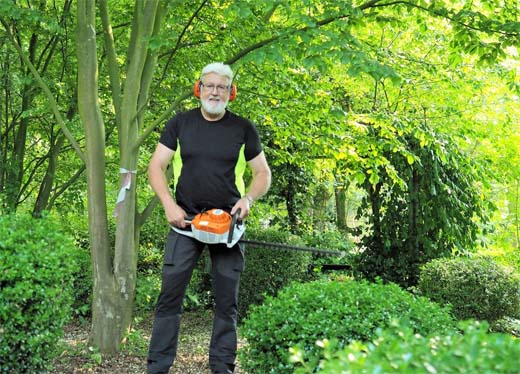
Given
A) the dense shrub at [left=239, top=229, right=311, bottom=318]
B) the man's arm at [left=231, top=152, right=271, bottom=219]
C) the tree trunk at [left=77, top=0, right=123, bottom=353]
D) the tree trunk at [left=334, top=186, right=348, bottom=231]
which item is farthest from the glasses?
the tree trunk at [left=334, top=186, right=348, bottom=231]

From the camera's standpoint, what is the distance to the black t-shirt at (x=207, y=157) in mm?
3918

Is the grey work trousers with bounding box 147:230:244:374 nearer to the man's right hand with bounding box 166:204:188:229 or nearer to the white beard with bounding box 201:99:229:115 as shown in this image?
the man's right hand with bounding box 166:204:188:229

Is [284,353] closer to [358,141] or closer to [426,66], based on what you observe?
[358,141]

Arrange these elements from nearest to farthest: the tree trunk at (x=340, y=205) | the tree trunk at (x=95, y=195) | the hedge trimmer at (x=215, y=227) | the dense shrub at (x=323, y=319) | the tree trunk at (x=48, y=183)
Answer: the dense shrub at (x=323, y=319) < the hedge trimmer at (x=215, y=227) < the tree trunk at (x=95, y=195) < the tree trunk at (x=48, y=183) < the tree trunk at (x=340, y=205)

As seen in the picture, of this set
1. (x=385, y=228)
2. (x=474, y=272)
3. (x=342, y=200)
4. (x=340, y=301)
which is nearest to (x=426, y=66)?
(x=474, y=272)

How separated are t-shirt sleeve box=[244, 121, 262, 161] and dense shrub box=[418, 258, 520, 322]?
3.51m

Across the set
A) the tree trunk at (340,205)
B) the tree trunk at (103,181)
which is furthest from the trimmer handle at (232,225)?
the tree trunk at (340,205)

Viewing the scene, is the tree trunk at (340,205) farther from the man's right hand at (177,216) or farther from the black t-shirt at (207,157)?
the man's right hand at (177,216)

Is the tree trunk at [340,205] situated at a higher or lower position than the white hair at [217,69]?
lower

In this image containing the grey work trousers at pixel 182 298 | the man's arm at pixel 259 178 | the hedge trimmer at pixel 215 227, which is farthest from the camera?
the man's arm at pixel 259 178

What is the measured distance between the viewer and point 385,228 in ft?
29.4

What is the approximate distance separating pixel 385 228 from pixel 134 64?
454cm

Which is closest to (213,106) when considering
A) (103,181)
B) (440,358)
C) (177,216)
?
(177,216)

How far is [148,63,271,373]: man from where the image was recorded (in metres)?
3.90
